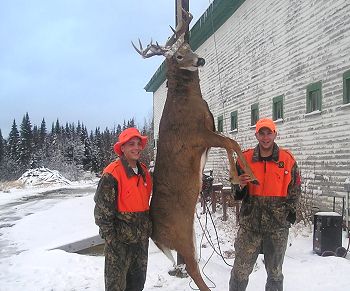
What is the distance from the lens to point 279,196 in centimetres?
433

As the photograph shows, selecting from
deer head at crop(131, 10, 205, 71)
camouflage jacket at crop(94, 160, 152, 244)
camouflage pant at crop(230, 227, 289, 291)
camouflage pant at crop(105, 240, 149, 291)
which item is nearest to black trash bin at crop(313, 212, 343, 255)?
camouflage pant at crop(230, 227, 289, 291)

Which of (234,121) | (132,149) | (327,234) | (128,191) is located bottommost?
(327,234)

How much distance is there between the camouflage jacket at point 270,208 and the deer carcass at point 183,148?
685mm

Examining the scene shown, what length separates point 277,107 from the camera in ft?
45.9

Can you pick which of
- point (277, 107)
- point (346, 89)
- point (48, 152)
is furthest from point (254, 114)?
point (48, 152)

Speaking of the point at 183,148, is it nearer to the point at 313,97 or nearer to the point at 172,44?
the point at 172,44

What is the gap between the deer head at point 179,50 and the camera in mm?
3762

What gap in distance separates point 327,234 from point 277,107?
22.7ft

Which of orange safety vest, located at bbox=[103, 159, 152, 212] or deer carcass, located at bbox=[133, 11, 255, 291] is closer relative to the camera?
deer carcass, located at bbox=[133, 11, 255, 291]

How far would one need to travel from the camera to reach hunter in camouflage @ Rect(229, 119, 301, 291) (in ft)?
14.2

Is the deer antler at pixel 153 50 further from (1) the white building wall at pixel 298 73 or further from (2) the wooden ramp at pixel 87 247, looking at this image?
(1) the white building wall at pixel 298 73

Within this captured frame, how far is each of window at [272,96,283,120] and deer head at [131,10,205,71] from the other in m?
9.92

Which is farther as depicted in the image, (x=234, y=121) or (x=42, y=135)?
(x=42, y=135)

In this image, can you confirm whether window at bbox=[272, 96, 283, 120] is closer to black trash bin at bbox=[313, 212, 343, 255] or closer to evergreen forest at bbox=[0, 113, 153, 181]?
black trash bin at bbox=[313, 212, 343, 255]
